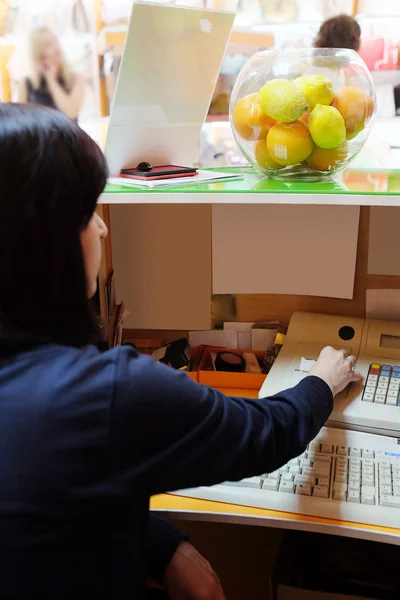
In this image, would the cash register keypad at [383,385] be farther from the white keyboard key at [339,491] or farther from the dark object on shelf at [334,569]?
the dark object on shelf at [334,569]

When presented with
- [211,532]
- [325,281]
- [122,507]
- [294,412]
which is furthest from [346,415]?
[211,532]

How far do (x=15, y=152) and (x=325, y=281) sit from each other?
74cm

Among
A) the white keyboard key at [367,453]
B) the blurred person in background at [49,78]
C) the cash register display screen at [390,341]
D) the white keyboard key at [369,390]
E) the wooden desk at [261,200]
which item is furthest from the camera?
the blurred person in background at [49,78]

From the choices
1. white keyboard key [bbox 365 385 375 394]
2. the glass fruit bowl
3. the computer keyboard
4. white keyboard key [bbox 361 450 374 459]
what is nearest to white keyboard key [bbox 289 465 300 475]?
the computer keyboard

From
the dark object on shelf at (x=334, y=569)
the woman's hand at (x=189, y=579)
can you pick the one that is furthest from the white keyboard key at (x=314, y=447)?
the dark object on shelf at (x=334, y=569)

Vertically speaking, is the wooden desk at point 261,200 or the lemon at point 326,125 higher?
the lemon at point 326,125

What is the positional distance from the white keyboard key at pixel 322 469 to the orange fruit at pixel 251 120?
0.52 metres

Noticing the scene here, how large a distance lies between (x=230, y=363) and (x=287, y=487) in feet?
1.28

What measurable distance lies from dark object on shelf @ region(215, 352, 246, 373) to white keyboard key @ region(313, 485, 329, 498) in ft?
1.27

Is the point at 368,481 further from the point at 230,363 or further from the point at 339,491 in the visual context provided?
the point at 230,363

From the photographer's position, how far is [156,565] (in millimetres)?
851

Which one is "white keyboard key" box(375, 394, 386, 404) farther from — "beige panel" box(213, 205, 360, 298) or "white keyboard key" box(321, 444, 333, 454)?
"beige panel" box(213, 205, 360, 298)

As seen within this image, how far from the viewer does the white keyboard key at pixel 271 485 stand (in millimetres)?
816

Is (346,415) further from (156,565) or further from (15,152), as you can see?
(15,152)
